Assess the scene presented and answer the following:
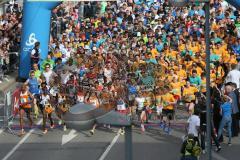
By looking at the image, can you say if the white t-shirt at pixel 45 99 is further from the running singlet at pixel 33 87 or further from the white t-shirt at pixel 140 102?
the white t-shirt at pixel 140 102

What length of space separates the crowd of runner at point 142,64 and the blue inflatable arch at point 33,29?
62 cm

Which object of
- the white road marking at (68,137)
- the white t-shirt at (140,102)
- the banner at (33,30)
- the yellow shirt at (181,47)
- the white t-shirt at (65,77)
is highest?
the banner at (33,30)

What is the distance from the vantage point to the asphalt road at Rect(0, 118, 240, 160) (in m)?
21.2

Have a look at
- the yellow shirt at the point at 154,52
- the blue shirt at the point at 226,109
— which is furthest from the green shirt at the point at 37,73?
the blue shirt at the point at 226,109

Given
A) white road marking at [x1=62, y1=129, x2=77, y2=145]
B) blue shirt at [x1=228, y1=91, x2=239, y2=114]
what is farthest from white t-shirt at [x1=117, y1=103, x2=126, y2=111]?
blue shirt at [x1=228, y1=91, x2=239, y2=114]

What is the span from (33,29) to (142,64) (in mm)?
5004

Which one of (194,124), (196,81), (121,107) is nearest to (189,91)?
(196,81)

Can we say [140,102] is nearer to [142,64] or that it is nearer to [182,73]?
[182,73]

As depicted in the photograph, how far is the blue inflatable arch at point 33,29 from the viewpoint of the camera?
30.1m

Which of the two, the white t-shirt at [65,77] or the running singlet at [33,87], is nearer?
the running singlet at [33,87]

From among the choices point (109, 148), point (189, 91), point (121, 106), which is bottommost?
point (109, 148)

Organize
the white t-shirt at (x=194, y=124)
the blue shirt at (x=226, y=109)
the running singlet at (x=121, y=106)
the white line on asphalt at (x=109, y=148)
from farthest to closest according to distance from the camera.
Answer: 1. the running singlet at (x=121, y=106)
2. the blue shirt at (x=226, y=109)
3. the white line on asphalt at (x=109, y=148)
4. the white t-shirt at (x=194, y=124)

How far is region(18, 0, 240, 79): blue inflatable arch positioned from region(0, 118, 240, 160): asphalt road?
6297 millimetres

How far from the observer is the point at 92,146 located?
73.4 feet
